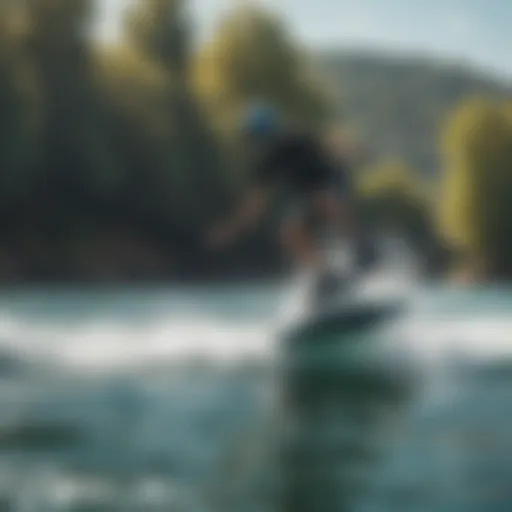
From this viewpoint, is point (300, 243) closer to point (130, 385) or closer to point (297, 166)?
point (297, 166)

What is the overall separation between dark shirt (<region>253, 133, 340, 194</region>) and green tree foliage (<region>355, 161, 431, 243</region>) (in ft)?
0.21

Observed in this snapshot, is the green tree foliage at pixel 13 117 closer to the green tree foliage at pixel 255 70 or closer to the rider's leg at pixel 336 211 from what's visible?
the green tree foliage at pixel 255 70

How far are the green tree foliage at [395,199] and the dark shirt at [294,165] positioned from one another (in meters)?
0.06

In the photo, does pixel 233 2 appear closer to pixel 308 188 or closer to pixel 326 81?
pixel 326 81

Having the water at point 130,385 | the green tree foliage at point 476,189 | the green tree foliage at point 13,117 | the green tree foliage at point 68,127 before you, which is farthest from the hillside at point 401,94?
the green tree foliage at point 13,117

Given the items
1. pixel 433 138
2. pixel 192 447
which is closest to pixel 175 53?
pixel 433 138

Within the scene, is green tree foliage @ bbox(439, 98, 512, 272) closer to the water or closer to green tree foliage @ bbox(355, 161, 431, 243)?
green tree foliage @ bbox(355, 161, 431, 243)

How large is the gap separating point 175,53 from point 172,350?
0.58 meters

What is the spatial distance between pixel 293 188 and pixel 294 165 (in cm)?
8

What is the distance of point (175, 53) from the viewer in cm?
237

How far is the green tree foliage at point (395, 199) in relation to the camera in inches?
90.0

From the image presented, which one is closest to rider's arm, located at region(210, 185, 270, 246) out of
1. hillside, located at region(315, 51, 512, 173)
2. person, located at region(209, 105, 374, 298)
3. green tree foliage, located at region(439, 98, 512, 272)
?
person, located at region(209, 105, 374, 298)

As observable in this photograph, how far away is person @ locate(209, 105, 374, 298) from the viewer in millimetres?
2303

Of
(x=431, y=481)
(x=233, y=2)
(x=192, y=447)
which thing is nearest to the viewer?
(x=431, y=481)
